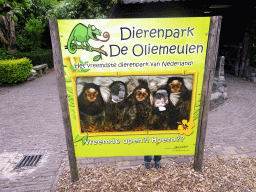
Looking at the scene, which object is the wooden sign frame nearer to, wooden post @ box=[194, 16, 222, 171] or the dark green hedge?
wooden post @ box=[194, 16, 222, 171]

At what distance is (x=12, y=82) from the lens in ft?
32.9

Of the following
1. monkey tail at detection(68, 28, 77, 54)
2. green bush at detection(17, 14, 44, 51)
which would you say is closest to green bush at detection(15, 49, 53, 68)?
green bush at detection(17, 14, 44, 51)

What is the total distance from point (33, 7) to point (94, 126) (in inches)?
770

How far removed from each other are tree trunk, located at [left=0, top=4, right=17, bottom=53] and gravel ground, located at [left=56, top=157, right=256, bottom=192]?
14.2 metres

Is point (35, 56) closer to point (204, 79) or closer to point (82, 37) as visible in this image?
point (82, 37)

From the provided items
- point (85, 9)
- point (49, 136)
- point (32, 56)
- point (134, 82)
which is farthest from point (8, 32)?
point (134, 82)

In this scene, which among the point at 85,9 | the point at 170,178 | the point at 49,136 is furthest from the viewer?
the point at 85,9

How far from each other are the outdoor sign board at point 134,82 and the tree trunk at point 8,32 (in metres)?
14.4

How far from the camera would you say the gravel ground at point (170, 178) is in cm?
284

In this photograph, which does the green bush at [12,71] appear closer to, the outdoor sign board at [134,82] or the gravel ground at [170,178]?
the gravel ground at [170,178]

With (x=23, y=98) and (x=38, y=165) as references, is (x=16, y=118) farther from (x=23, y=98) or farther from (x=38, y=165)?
(x=38, y=165)

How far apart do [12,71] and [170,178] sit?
9847 mm

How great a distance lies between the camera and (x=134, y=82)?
97.7 inches

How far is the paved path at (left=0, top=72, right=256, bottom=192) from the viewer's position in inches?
Answer: 129
